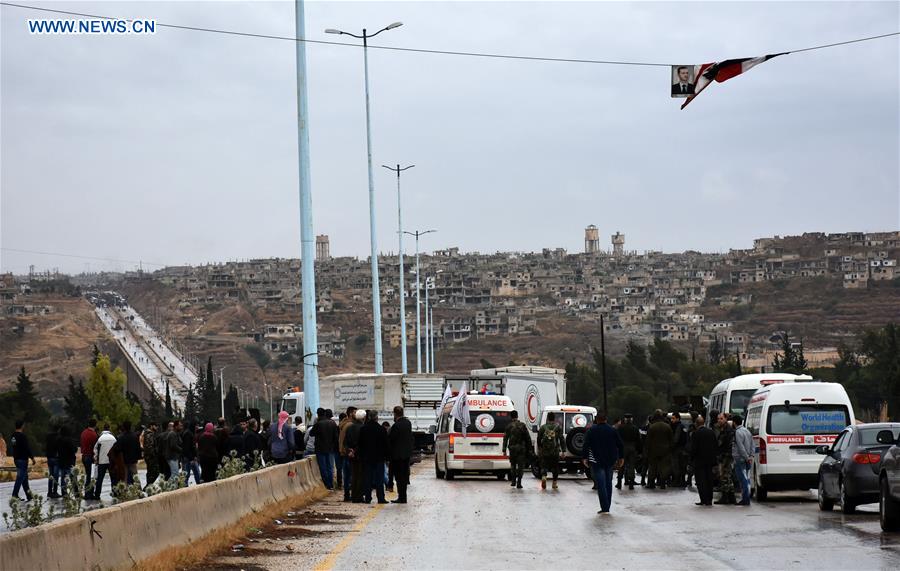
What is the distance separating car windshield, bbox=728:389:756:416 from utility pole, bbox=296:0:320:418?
10130mm

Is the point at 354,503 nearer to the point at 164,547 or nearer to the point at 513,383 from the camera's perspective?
the point at 164,547

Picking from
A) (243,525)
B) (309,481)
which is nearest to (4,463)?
(309,481)

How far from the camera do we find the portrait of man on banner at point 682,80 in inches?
1059

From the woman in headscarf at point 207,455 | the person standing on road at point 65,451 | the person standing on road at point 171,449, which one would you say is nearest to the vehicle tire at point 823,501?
the woman in headscarf at point 207,455

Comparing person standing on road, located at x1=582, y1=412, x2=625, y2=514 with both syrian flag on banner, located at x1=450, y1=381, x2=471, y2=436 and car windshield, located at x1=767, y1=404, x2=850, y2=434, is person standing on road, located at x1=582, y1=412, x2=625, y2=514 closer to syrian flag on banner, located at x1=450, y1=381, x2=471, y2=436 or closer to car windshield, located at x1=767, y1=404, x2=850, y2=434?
car windshield, located at x1=767, y1=404, x2=850, y2=434

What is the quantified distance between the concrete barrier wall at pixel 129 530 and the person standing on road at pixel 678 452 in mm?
13477

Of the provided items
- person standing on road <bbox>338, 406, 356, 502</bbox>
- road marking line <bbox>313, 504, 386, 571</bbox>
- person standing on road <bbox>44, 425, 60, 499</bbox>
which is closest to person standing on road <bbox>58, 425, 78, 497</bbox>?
person standing on road <bbox>44, 425, 60, 499</bbox>

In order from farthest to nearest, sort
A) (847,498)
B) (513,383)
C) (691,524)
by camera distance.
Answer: (513,383) < (847,498) < (691,524)

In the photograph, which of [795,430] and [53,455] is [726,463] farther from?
[53,455]

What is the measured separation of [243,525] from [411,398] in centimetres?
3721

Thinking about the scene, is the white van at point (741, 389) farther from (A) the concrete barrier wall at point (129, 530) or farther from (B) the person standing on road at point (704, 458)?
(A) the concrete barrier wall at point (129, 530)

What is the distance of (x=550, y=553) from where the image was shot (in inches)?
635

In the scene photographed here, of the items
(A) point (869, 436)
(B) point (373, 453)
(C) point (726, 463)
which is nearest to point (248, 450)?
(B) point (373, 453)

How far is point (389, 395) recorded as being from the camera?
55.7 m
